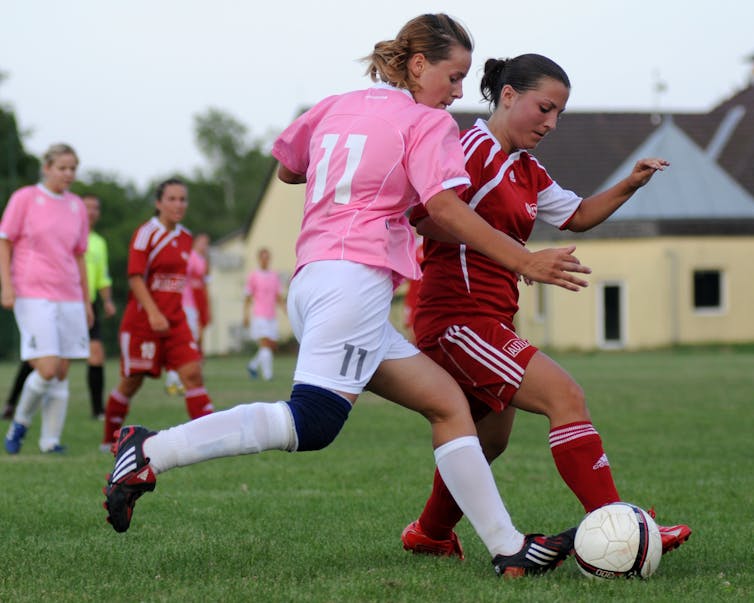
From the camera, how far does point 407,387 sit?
16.0 ft

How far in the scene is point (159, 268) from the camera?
34.1ft

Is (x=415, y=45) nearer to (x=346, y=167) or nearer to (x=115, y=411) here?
(x=346, y=167)

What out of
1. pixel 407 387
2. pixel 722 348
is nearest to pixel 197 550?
pixel 407 387

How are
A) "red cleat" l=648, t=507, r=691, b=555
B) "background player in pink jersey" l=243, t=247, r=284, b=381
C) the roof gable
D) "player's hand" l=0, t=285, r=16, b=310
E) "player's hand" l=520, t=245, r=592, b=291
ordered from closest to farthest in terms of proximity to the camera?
1. "player's hand" l=520, t=245, r=592, b=291
2. "red cleat" l=648, t=507, r=691, b=555
3. "player's hand" l=0, t=285, r=16, b=310
4. "background player in pink jersey" l=243, t=247, r=284, b=381
5. the roof gable

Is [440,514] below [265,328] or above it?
above

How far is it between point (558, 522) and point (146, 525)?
2027 millimetres

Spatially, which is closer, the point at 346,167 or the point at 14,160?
the point at 346,167

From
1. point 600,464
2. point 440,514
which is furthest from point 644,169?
point 440,514

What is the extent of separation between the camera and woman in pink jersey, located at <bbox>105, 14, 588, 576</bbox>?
469cm

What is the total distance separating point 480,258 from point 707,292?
38314mm

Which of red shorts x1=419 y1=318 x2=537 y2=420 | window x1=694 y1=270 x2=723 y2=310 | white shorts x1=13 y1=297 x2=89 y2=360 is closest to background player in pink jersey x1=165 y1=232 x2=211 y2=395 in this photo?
white shorts x1=13 y1=297 x2=89 y2=360

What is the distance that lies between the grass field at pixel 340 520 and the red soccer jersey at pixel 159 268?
1.13 metres

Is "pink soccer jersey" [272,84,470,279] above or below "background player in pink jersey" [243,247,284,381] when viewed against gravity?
above

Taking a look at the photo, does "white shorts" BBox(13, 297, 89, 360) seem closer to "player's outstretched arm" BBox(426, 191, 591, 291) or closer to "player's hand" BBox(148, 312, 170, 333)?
"player's hand" BBox(148, 312, 170, 333)
